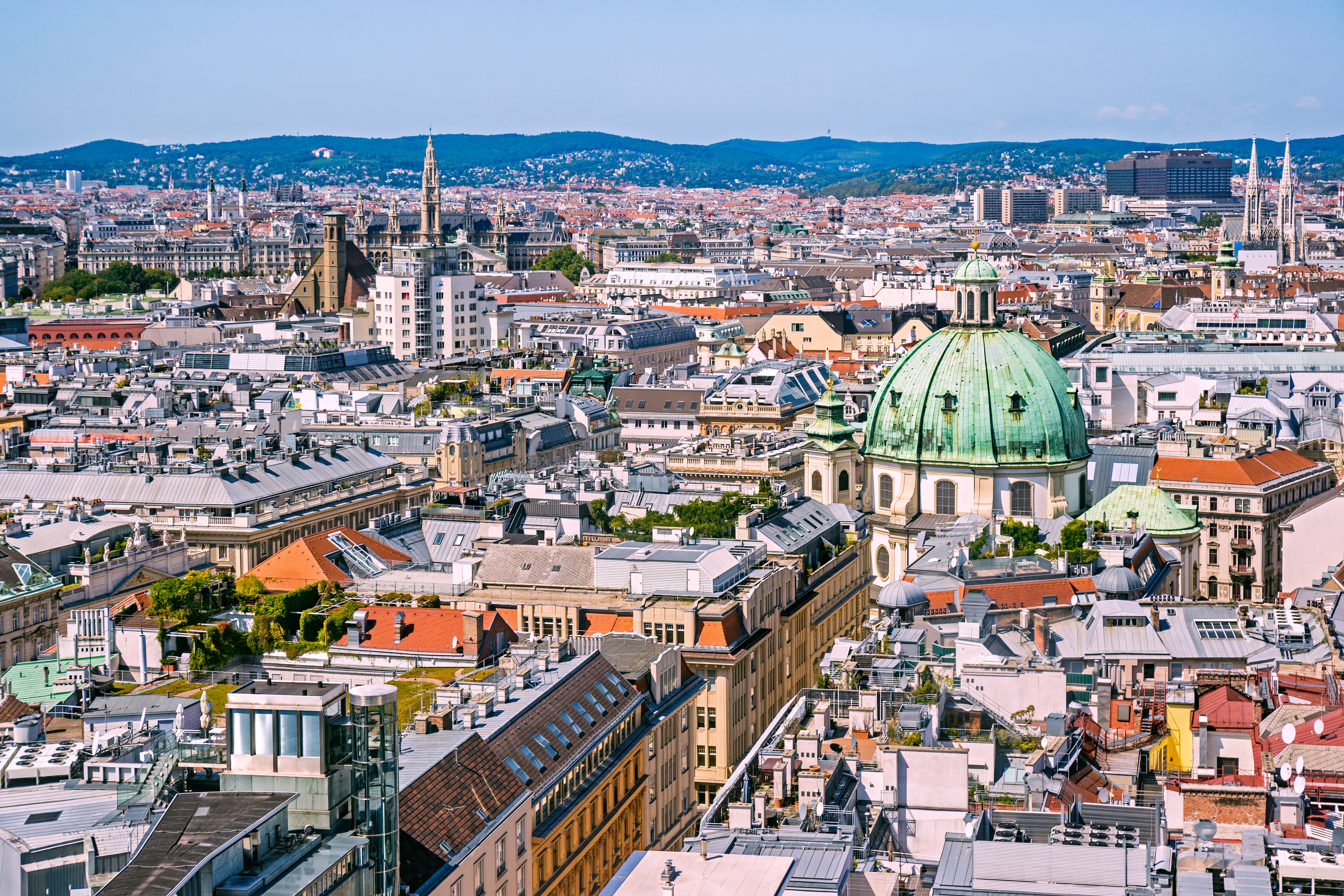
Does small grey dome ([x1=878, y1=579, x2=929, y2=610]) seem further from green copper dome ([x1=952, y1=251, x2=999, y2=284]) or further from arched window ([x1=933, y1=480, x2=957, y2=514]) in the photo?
green copper dome ([x1=952, y1=251, x2=999, y2=284])

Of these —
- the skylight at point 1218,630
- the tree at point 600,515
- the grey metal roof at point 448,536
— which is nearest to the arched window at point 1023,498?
the tree at point 600,515

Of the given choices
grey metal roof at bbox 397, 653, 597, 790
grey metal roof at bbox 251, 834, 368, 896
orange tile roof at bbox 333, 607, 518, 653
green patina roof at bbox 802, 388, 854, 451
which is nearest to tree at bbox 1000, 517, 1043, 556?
green patina roof at bbox 802, 388, 854, 451

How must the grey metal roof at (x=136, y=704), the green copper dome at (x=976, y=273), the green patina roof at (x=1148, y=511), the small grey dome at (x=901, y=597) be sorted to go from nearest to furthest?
the grey metal roof at (x=136, y=704), the small grey dome at (x=901, y=597), the green patina roof at (x=1148, y=511), the green copper dome at (x=976, y=273)

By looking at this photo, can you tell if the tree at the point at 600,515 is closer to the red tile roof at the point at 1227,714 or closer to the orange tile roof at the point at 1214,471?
the orange tile roof at the point at 1214,471

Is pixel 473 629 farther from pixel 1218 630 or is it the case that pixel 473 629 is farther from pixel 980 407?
pixel 980 407

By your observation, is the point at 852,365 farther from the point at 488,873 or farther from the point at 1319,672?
the point at 488,873
